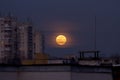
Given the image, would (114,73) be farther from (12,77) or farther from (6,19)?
(6,19)

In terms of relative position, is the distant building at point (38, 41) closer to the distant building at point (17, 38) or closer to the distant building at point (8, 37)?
the distant building at point (17, 38)

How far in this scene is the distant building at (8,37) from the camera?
9159 cm

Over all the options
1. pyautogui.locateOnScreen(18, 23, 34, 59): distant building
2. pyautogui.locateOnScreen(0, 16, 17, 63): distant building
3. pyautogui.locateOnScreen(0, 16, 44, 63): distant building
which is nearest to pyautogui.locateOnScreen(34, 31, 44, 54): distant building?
pyautogui.locateOnScreen(0, 16, 44, 63): distant building

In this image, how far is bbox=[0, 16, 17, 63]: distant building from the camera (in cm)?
9159

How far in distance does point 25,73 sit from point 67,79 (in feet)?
8.63

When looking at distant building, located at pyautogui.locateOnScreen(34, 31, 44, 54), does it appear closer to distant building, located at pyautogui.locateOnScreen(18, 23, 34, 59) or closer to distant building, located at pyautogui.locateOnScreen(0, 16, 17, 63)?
distant building, located at pyautogui.locateOnScreen(18, 23, 34, 59)

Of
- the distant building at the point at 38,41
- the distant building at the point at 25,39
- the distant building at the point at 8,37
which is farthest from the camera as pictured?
the distant building at the point at 8,37

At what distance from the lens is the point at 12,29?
96.9 meters

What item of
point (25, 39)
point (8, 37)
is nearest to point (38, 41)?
point (25, 39)

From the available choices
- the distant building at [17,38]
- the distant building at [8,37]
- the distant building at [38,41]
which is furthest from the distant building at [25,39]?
the distant building at [8,37]

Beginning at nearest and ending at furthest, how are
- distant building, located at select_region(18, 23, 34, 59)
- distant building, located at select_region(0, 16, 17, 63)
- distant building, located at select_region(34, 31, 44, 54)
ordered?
distant building, located at select_region(34, 31, 44, 54), distant building, located at select_region(18, 23, 34, 59), distant building, located at select_region(0, 16, 17, 63)

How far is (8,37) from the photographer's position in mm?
95188

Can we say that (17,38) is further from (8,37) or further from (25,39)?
(25,39)

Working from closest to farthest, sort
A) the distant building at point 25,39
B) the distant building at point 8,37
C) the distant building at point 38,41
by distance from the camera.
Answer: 1. the distant building at point 38,41
2. the distant building at point 25,39
3. the distant building at point 8,37
